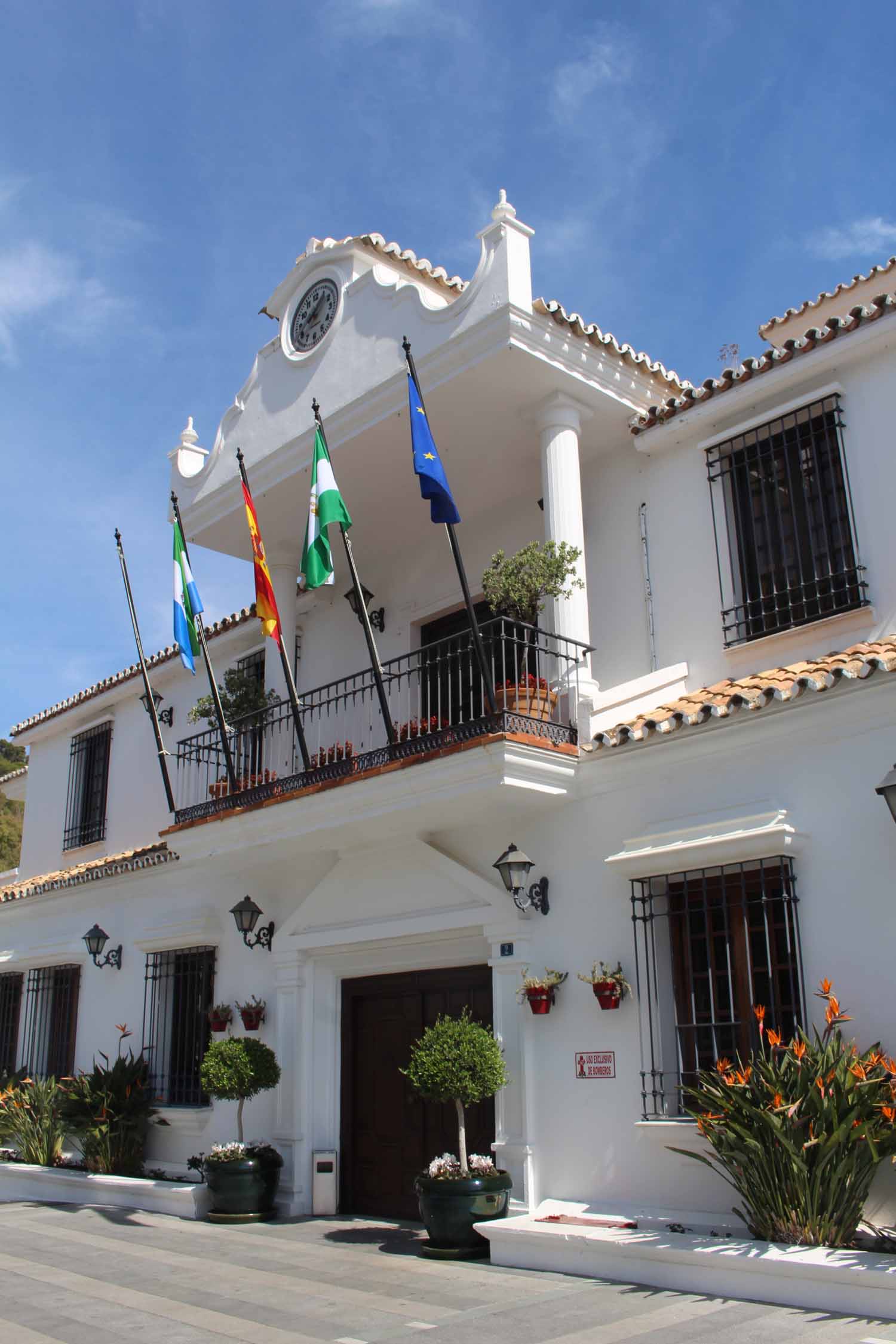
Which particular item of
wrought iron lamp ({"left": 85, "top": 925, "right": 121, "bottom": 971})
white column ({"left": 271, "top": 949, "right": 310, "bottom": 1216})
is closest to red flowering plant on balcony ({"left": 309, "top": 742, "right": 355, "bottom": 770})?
white column ({"left": 271, "top": 949, "right": 310, "bottom": 1216})

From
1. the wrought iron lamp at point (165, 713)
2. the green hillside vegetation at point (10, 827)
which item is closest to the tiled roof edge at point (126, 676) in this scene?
the wrought iron lamp at point (165, 713)

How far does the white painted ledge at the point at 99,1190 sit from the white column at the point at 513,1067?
11.4 feet

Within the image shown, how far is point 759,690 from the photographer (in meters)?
7.93

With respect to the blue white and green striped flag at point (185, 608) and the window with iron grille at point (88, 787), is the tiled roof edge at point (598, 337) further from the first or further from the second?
the window with iron grille at point (88, 787)

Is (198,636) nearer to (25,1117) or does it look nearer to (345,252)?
(345,252)

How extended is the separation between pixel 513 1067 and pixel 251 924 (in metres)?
3.76

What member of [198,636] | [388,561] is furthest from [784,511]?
[198,636]

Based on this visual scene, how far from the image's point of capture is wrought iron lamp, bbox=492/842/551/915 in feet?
29.8

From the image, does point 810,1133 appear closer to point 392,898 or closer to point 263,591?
point 392,898

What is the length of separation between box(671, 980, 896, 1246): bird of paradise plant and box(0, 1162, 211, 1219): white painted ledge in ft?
19.8

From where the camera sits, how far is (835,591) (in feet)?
29.2

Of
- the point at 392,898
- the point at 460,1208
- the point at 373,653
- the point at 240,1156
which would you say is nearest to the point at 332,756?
the point at 392,898

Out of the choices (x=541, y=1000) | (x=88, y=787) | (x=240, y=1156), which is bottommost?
(x=240, y=1156)

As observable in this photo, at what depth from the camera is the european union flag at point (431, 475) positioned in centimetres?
948
